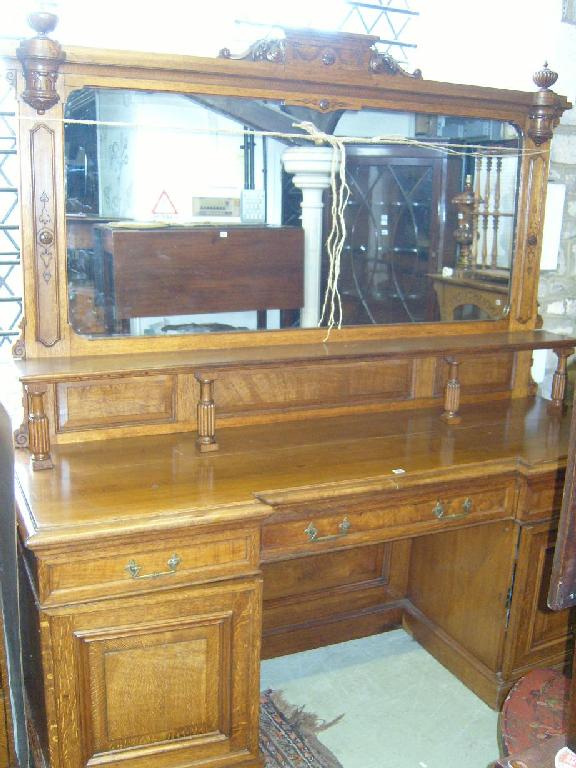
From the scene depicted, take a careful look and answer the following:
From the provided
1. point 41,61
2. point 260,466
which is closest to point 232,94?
point 41,61

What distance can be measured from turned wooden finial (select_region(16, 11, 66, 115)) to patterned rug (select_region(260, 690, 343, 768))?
185cm

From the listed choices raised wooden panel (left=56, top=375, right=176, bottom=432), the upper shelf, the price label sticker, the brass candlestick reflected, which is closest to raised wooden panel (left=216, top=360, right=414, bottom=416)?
the upper shelf

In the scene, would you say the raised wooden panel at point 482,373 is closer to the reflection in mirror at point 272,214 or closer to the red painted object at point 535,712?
the reflection in mirror at point 272,214

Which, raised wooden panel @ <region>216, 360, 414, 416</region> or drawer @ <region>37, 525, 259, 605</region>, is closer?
drawer @ <region>37, 525, 259, 605</region>

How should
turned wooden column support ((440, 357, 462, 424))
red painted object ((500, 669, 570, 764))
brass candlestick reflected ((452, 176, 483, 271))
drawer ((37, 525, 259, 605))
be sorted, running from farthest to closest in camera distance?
1. brass candlestick reflected ((452, 176, 483, 271))
2. turned wooden column support ((440, 357, 462, 424))
3. drawer ((37, 525, 259, 605))
4. red painted object ((500, 669, 570, 764))

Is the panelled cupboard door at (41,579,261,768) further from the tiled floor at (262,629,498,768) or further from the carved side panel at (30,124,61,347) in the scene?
the carved side panel at (30,124,61,347)

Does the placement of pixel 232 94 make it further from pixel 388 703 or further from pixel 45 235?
pixel 388 703

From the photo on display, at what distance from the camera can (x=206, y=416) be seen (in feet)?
7.02

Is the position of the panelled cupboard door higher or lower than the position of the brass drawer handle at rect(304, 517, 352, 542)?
lower

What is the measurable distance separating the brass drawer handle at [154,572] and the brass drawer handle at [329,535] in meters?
0.35

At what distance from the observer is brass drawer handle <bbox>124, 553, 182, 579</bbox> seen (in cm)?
174

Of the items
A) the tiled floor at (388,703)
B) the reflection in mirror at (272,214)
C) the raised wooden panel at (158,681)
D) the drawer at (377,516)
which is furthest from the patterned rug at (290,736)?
the reflection in mirror at (272,214)

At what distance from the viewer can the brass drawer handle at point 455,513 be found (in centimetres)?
214

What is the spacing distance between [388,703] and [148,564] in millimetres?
1127
